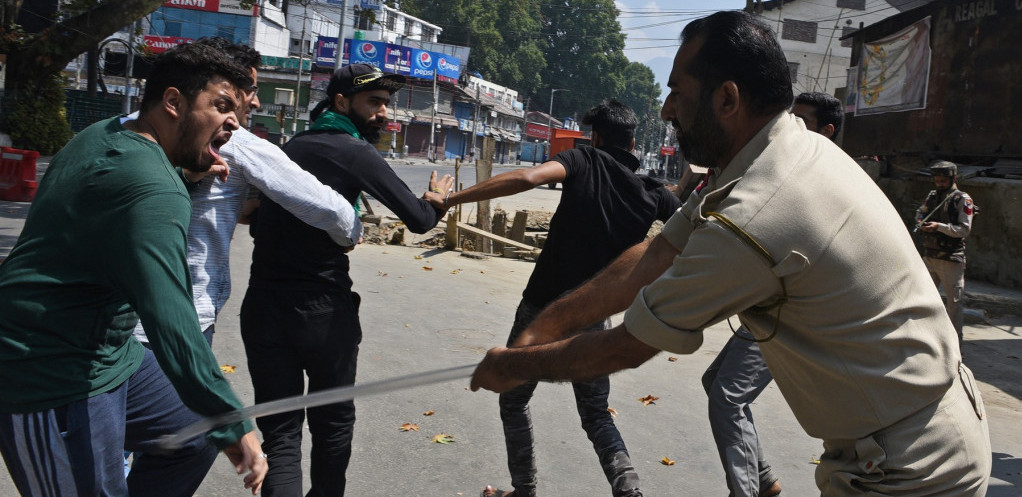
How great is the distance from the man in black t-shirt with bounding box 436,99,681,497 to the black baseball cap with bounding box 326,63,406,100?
704 millimetres

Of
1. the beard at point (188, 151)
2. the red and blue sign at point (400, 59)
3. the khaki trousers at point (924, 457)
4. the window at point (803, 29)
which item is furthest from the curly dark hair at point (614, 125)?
the red and blue sign at point (400, 59)

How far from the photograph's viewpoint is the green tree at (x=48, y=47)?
12539 millimetres

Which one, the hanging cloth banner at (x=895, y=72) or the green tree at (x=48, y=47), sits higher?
the hanging cloth banner at (x=895, y=72)

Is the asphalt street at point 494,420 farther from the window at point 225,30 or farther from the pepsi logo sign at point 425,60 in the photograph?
the pepsi logo sign at point 425,60

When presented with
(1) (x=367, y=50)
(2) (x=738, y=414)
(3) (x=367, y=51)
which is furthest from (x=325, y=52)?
(2) (x=738, y=414)

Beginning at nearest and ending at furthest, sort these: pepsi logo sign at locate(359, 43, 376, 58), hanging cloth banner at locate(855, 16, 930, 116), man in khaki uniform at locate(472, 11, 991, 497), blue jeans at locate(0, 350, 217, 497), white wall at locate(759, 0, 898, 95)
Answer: man in khaki uniform at locate(472, 11, 991, 497), blue jeans at locate(0, 350, 217, 497), hanging cloth banner at locate(855, 16, 930, 116), white wall at locate(759, 0, 898, 95), pepsi logo sign at locate(359, 43, 376, 58)

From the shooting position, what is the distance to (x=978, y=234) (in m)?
14.0

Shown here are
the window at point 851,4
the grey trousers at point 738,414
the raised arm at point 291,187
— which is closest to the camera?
the raised arm at point 291,187

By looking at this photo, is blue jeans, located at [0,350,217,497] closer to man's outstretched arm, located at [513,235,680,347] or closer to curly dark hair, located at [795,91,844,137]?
man's outstretched arm, located at [513,235,680,347]

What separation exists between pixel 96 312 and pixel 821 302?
67.6 inches

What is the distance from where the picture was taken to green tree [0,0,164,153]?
12.5 m

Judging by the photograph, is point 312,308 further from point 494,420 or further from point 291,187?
point 494,420

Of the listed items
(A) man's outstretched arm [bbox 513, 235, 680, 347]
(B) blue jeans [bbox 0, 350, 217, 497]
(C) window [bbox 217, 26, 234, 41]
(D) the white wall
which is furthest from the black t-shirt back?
(C) window [bbox 217, 26, 234, 41]

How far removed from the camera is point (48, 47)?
48.3 feet
